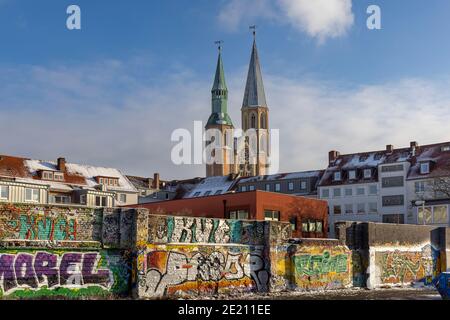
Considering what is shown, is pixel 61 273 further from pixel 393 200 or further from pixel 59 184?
pixel 393 200

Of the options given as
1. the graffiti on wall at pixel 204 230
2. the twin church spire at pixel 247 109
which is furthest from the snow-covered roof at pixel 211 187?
the twin church spire at pixel 247 109

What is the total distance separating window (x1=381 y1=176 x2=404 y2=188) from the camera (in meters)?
81.1

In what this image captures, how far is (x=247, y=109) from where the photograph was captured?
555ft

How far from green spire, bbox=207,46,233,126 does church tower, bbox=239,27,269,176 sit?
570 cm

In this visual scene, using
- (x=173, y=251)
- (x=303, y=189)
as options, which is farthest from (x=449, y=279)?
(x=303, y=189)

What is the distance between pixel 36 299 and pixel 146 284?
6.35m

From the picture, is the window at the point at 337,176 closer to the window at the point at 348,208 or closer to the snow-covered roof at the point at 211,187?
the window at the point at 348,208

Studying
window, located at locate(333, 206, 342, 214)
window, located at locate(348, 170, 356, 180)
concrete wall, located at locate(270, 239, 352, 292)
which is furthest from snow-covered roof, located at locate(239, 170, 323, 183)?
concrete wall, located at locate(270, 239, 352, 292)

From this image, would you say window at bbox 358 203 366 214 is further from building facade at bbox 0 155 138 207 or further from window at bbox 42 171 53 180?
window at bbox 42 171 53 180

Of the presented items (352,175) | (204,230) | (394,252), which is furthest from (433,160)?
(204,230)

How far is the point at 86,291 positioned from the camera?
101ft

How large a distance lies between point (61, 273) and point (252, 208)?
19912 millimetres
